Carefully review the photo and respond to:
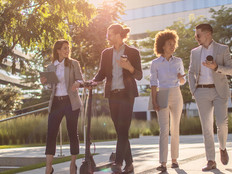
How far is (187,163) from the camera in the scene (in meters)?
6.47

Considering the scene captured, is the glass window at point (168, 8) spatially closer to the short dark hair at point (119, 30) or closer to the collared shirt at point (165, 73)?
the collared shirt at point (165, 73)

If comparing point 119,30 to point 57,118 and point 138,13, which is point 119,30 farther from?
point 138,13

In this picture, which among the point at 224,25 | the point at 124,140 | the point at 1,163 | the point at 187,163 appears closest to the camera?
the point at 124,140

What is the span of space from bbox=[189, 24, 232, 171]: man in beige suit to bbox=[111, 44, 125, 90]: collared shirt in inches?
42.8

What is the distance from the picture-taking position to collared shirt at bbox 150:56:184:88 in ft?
19.5

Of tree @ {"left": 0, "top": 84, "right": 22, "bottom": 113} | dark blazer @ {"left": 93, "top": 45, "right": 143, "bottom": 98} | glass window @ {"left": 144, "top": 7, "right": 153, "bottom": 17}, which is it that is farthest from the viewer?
glass window @ {"left": 144, "top": 7, "right": 153, "bottom": 17}

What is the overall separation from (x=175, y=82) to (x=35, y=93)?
41858 millimetres

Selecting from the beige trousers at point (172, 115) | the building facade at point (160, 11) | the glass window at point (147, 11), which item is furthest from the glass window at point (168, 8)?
the beige trousers at point (172, 115)

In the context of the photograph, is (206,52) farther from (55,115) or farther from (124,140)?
(55,115)

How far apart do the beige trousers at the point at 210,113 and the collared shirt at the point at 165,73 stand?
0.36m

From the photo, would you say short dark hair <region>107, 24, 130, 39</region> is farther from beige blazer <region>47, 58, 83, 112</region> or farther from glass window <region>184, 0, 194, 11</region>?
glass window <region>184, 0, 194, 11</region>

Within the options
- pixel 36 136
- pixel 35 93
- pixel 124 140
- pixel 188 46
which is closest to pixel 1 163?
pixel 124 140

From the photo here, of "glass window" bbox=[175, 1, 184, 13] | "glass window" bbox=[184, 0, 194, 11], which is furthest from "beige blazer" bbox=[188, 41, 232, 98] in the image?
"glass window" bbox=[175, 1, 184, 13]

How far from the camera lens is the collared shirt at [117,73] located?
5379mm
